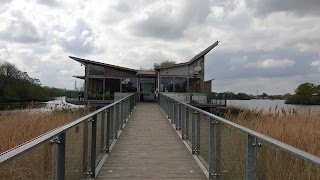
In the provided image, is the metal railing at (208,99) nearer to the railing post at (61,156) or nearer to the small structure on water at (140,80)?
the small structure on water at (140,80)

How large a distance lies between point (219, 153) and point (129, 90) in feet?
98.2

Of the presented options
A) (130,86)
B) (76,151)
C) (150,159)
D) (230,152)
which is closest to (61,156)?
(76,151)

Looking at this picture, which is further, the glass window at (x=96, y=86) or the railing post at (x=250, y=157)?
the glass window at (x=96, y=86)

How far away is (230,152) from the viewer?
444cm

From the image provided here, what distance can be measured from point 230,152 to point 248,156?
99 centimetres

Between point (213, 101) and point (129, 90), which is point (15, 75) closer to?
point (129, 90)

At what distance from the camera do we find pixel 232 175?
4.32 metres

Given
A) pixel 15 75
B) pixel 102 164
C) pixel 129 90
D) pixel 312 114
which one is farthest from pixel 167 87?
pixel 15 75

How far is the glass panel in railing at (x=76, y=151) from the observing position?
3.66 meters

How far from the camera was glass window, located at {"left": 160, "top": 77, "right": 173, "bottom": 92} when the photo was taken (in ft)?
109

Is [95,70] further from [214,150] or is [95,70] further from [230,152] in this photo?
[230,152]

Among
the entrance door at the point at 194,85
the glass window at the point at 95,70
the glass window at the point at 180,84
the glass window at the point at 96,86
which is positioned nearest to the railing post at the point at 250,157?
the glass window at the point at 180,84

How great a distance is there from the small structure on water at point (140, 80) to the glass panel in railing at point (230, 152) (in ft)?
91.4

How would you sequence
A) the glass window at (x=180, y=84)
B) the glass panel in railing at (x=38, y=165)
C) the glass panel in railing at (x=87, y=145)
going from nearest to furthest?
the glass panel in railing at (x=38, y=165) → the glass panel in railing at (x=87, y=145) → the glass window at (x=180, y=84)
